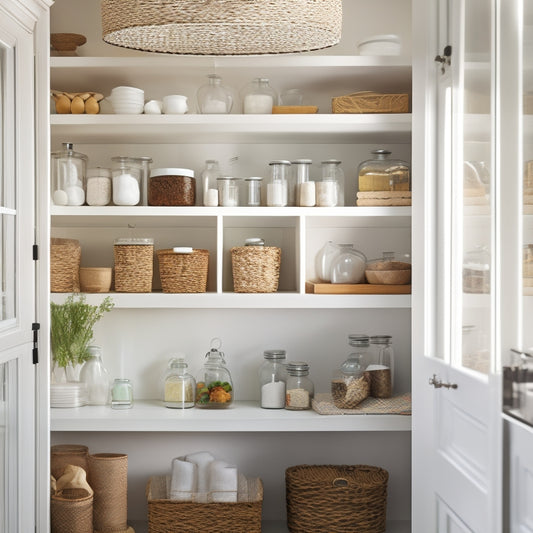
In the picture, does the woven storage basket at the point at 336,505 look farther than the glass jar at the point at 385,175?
No

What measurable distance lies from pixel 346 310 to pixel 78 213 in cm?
122

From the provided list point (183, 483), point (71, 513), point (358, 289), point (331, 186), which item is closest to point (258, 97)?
point (331, 186)

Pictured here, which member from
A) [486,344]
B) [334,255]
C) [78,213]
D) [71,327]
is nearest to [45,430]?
[71,327]

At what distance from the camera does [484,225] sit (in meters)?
2.51

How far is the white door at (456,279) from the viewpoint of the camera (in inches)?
96.4

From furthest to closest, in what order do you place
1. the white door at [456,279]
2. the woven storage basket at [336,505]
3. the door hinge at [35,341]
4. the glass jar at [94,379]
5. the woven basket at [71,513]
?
the glass jar at [94,379] < the woven storage basket at [336,505] < the woven basket at [71,513] < the door hinge at [35,341] < the white door at [456,279]

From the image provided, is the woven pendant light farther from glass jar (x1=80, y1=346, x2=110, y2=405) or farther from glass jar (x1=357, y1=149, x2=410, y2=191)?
glass jar (x1=80, y1=346, x2=110, y2=405)

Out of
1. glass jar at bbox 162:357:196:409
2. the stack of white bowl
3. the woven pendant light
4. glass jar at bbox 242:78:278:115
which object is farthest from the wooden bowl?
the woven pendant light

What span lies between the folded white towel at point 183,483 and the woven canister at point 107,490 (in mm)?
230

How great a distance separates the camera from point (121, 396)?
3.39 meters

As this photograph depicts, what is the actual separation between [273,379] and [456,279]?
0.99 metres

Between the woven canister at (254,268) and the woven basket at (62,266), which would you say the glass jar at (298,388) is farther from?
the woven basket at (62,266)

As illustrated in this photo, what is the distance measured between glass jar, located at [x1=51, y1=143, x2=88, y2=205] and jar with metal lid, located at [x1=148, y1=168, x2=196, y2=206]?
0.30 meters

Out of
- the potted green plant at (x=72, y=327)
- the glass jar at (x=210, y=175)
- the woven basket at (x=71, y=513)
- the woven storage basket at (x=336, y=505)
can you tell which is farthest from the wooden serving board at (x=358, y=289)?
the woven basket at (x=71, y=513)
